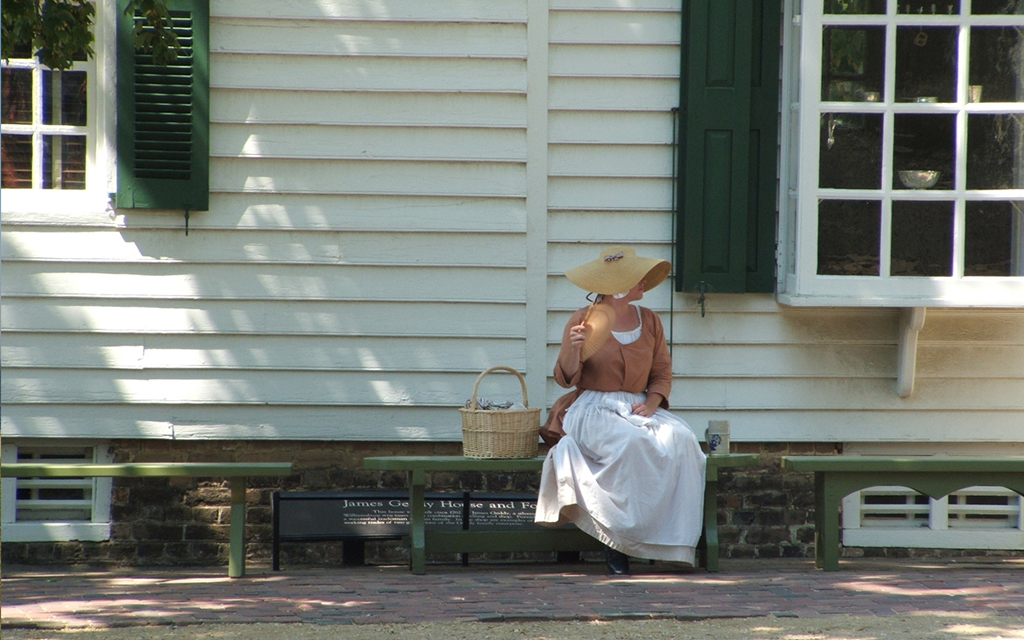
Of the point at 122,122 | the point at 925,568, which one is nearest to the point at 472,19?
the point at 122,122

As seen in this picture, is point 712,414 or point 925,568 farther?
point 712,414

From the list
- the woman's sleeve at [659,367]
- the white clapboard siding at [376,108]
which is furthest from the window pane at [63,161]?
the woman's sleeve at [659,367]

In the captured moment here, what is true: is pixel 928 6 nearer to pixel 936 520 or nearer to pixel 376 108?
pixel 936 520

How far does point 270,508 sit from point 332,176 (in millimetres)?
1935

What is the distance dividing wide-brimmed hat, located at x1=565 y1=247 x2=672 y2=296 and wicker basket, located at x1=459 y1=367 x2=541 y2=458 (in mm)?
578

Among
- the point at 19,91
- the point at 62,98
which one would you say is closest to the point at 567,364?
the point at 62,98

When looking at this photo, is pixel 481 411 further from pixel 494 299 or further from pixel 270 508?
pixel 270 508

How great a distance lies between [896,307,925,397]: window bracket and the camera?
19.4 feet

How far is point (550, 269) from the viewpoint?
616 centimetres

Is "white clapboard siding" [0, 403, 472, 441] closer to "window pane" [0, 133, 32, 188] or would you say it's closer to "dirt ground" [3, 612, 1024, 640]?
"window pane" [0, 133, 32, 188]

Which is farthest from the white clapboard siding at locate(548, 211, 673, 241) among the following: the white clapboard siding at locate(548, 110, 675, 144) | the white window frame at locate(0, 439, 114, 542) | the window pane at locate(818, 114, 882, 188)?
the white window frame at locate(0, 439, 114, 542)

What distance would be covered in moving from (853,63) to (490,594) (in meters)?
3.45

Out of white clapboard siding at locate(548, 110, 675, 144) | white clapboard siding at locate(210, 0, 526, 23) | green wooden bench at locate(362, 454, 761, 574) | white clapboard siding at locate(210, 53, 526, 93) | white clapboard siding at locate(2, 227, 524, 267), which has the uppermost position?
white clapboard siding at locate(210, 0, 526, 23)

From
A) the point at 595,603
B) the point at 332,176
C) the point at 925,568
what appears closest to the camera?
the point at 595,603
